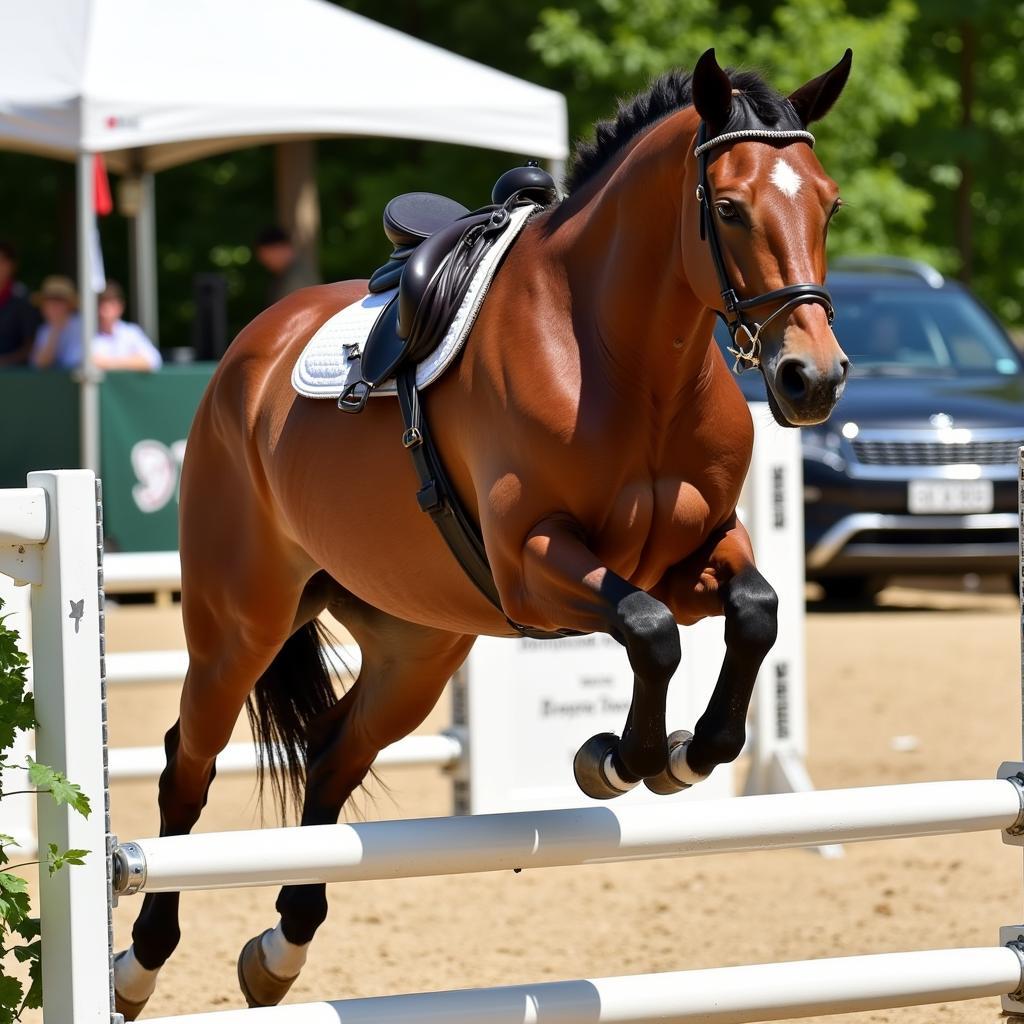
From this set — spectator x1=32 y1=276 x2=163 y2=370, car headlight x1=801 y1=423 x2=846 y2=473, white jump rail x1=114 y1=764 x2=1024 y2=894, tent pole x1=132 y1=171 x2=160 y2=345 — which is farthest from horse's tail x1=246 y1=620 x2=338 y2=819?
tent pole x1=132 y1=171 x2=160 y2=345

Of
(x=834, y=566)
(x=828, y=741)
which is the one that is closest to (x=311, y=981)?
(x=828, y=741)

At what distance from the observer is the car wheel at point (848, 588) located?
1287 cm

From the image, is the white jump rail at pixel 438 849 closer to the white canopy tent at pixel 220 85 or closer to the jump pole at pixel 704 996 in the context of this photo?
the jump pole at pixel 704 996

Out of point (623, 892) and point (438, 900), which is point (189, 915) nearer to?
point (438, 900)

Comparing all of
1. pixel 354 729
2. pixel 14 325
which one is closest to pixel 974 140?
pixel 14 325

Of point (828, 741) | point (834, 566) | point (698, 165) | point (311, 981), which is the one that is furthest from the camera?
point (834, 566)

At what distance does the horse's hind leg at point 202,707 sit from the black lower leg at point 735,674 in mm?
1454

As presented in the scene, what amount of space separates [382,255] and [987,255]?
7.33 m

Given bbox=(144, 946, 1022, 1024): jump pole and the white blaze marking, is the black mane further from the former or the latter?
bbox=(144, 946, 1022, 1024): jump pole

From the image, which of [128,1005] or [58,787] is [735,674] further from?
[128,1005]

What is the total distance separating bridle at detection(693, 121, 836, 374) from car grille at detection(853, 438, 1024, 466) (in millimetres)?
8388

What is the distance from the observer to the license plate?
37.4 ft

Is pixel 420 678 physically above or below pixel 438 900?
above

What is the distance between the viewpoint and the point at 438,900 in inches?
258
